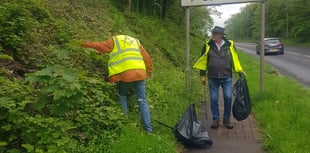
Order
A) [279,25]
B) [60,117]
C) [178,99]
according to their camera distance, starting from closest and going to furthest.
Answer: [60,117]
[178,99]
[279,25]

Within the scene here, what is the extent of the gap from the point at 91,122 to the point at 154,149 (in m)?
0.84

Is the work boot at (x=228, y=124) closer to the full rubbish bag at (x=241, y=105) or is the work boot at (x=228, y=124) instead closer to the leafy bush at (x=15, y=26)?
the full rubbish bag at (x=241, y=105)

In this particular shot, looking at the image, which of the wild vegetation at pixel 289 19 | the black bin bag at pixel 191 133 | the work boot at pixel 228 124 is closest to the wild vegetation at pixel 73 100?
the black bin bag at pixel 191 133

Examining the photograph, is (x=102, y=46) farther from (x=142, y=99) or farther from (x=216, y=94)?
(x=216, y=94)

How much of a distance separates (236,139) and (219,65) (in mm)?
1312

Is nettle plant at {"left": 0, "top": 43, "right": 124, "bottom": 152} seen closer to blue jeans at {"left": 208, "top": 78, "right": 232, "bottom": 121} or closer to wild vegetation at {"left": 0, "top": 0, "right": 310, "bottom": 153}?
wild vegetation at {"left": 0, "top": 0, "right": 310, "bottom": 153}

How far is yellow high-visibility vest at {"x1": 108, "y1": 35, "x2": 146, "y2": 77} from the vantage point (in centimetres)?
550

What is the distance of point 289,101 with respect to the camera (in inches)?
350

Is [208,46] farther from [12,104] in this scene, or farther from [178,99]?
[12,104]

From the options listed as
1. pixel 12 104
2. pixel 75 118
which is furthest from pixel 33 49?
pixel 12 104

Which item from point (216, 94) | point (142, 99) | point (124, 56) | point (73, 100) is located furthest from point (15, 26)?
point (216, 94)

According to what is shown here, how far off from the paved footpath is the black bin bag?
0.32 feet

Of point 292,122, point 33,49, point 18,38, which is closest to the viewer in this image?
point 18,38

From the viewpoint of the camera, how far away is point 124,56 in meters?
5.50
